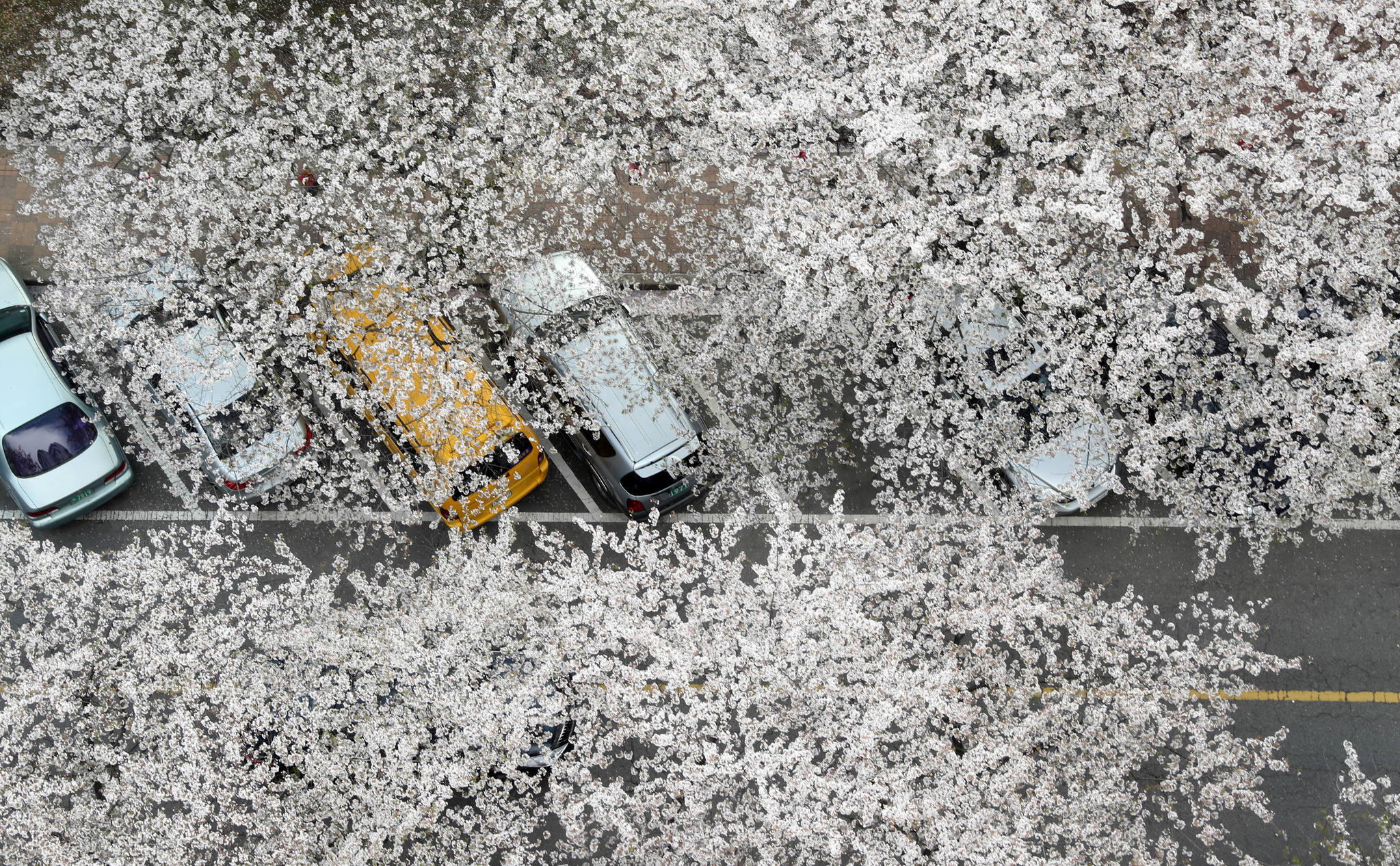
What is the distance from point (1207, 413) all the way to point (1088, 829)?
576 cm

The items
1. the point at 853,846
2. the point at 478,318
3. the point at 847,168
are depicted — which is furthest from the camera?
the point at 478,318

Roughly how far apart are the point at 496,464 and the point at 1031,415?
8.10 m

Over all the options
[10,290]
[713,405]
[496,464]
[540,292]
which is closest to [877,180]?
[713,405]

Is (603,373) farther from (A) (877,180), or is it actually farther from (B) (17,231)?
(B) (17,231)

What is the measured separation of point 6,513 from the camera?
12.4 m

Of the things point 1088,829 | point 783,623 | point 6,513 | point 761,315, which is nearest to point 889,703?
point 783,623

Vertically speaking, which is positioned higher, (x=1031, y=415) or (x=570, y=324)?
(x=570, y=324)

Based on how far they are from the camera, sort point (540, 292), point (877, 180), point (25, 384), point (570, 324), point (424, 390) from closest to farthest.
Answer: point (877, 180) → point (424, 390) → point (570, 324) → point (540, 292) → point (25, 384)

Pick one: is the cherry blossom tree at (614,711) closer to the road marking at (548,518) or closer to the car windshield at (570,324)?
the road marking at (548,518)

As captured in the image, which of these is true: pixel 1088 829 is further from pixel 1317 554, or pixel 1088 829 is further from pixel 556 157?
pixel 556 157

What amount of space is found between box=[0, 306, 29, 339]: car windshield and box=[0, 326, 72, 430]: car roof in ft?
0.29

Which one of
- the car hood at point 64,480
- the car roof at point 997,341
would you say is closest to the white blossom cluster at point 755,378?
the car roof at point 997,341

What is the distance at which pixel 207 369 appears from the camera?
11.4 m

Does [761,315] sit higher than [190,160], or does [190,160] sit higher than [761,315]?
[190,160]
